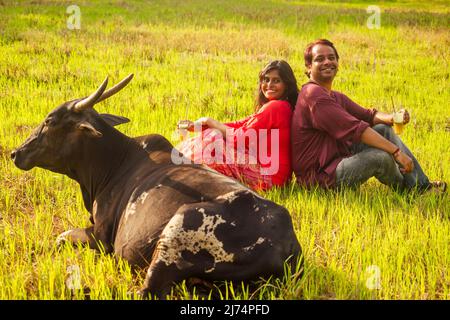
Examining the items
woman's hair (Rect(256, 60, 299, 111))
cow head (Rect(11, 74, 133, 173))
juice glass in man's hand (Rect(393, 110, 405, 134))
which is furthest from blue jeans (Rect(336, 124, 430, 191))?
cow head (Rect(11, 74, 133, 173))

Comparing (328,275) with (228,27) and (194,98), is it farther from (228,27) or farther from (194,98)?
(228,27)

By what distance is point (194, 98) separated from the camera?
30.1 ft

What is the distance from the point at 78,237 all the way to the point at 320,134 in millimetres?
2405

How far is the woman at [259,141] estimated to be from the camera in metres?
5.61

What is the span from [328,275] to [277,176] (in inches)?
72.2

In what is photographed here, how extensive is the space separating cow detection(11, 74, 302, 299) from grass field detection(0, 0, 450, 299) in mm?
151

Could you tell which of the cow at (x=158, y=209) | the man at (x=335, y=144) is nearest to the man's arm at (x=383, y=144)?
the man at (x=335, y=144)

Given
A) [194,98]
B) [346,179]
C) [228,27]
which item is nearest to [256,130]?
[346,179]

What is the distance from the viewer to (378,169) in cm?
545

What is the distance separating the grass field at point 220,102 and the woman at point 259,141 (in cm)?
27

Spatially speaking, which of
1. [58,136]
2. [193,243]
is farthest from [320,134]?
[193,243]

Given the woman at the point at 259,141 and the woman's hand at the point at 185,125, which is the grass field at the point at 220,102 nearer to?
the woman at the point at 259,141

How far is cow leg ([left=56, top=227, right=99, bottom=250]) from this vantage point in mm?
4444

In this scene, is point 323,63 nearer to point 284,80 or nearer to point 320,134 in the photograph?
point 284,80
